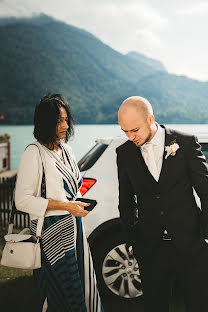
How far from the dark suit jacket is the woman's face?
471 millimetres

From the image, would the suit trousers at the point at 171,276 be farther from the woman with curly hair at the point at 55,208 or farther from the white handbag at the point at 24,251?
the white handbag at the point at 24,251

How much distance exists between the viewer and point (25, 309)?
3672 millimetres

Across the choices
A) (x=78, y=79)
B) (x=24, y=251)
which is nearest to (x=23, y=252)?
(x=24, y=251)

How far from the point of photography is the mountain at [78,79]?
11756 centimetres

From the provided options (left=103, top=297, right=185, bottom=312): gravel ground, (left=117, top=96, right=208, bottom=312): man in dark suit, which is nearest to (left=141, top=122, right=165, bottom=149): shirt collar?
(left=117, top=96, right=208, bottom=312): man in dark suit

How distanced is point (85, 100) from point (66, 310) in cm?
13253

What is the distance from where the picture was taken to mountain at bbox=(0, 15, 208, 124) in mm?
117562

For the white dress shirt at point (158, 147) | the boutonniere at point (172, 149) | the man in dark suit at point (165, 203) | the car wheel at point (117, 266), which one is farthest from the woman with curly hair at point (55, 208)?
the car wheel at point (117, 266)

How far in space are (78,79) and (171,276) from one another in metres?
149

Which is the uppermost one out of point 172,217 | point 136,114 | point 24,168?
point 136,114

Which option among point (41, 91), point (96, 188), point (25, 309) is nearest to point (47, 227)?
point (96, 188)

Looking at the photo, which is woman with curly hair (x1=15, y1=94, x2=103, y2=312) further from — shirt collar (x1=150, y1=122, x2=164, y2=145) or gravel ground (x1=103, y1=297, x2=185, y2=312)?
gravel ground (x1=103, y1=297, x2=185, y2=312)

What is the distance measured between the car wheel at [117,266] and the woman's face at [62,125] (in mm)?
1391

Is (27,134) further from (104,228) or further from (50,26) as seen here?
(104,228)
